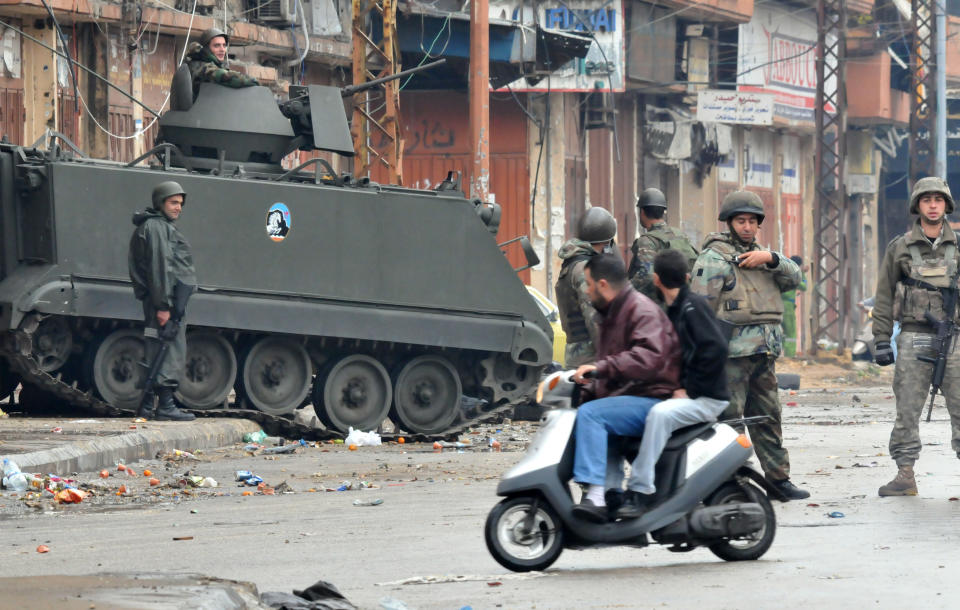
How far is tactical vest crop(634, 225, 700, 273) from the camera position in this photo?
10.9 metres

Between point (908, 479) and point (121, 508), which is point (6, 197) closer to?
point (121, 508)

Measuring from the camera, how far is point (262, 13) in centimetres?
2589

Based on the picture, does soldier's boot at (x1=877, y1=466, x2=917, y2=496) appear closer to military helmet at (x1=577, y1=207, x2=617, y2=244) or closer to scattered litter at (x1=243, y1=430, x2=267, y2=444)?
military helmet at (x1=577, y1=207, x2=617, y2=244)

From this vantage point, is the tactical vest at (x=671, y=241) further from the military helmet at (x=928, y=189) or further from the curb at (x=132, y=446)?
the curb at (x=132, y=446)

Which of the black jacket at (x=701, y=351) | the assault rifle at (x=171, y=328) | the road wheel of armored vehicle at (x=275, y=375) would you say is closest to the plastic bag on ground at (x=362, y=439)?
the road wheel of armored vehicle at (x=275, y=375)

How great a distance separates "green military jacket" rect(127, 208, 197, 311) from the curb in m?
1.08

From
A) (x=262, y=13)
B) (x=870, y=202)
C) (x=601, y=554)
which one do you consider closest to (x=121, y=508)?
(x=601, y=554)

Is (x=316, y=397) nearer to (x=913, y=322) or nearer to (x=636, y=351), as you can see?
(x=913, y=322)

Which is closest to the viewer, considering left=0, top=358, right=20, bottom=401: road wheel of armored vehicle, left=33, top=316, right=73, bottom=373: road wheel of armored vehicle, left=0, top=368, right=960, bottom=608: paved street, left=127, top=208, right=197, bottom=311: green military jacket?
left=0, top=368, right=960, bottom=608: paved street

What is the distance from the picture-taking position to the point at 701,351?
305 inches

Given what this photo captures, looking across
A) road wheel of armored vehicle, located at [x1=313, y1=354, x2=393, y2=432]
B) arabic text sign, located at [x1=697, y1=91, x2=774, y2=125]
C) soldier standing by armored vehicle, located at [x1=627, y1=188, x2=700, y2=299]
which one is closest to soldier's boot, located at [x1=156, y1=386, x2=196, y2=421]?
road wheel of armored vehicle, located at [x1=313, y1=354, x2=393, y2=432]

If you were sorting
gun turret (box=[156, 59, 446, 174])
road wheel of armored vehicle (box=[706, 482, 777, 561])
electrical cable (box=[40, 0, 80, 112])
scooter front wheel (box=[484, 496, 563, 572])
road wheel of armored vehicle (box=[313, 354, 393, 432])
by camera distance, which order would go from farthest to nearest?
1. electrical cable (box=[40, 0, 80, 112])
2. gun turret (box=[156, 59, 446, 174])
3. road wheel of armored vehicle (box=[313, 354, 393, 432])
4. road wheel of armored vehicle (box=[706, 482, 777, 561])
5. scooter front wheel (box=[484, 496, 563, 572])

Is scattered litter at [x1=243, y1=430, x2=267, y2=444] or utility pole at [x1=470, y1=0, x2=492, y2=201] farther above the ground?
utility pole at [x1=470, y1=0, x2=492, y2=201]

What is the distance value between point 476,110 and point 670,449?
51.6 ft
